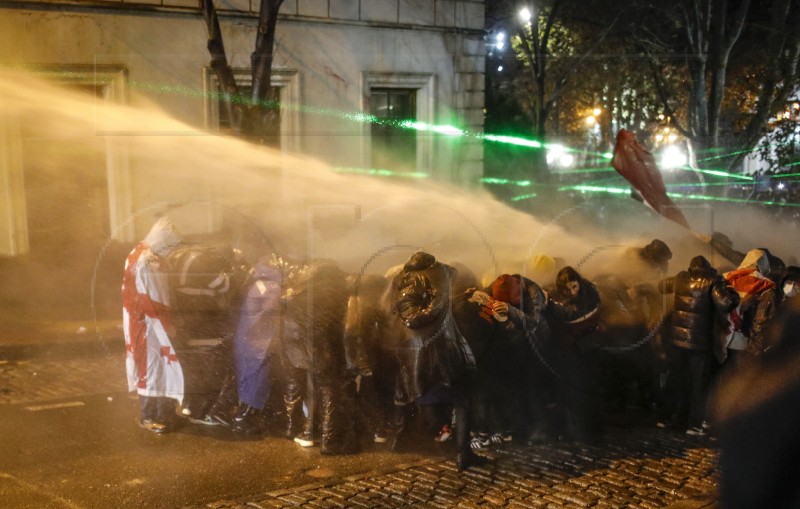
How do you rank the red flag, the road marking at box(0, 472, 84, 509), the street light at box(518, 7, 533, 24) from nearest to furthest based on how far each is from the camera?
the road marking at box(0, 472, 84, 509)
the red flag
the street light at box(518, 7, 533, 24)

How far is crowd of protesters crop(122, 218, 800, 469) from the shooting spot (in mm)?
6926

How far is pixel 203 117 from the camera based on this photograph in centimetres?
1306

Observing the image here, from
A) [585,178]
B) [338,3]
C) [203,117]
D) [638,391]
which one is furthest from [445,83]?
[585,178]

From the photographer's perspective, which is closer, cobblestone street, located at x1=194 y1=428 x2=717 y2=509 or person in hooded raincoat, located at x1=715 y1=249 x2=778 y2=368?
cobblestone street, located at x1=194 y1=428 x2=717 y2=509

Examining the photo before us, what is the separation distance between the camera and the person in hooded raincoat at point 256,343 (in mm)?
7293

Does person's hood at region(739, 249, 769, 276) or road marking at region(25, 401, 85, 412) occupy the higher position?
person's hood at region(739, 249, 769, 276)

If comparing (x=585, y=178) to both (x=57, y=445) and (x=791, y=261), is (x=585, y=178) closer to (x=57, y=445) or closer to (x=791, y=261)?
(x=791, y=261)

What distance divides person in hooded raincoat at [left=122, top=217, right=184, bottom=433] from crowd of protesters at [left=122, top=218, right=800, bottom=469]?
0.04 feet

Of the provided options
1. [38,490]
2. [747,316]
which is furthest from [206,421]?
[747,316]

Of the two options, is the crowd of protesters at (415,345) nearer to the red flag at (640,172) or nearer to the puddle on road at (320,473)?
the puddle on road at (320,473)

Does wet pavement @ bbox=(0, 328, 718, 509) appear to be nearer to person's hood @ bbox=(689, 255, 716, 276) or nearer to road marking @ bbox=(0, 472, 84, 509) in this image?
road marking @ bbox=(0, 472, 84, 509)

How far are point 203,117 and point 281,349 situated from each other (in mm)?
6656

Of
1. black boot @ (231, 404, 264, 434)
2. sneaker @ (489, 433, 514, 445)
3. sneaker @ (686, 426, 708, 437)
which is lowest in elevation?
sneaker @ (686, 426, 708, 437)

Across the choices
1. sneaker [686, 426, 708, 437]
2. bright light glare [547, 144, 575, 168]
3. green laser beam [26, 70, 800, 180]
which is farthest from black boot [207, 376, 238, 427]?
bright light glare [547, 144, 575, 168]
